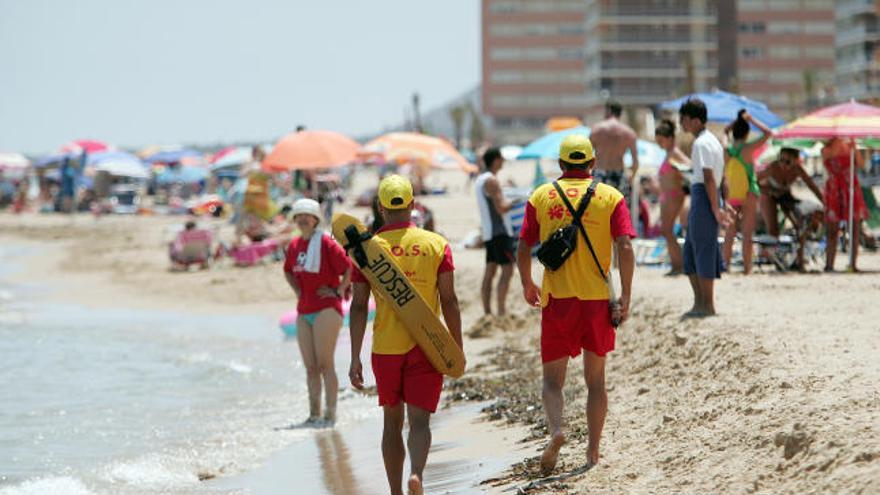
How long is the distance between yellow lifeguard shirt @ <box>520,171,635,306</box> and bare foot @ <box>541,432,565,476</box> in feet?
2.18

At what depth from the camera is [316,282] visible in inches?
407

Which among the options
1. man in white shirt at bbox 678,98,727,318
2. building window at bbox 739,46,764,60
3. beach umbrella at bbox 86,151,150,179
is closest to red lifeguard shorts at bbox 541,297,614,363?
man in white shirt at bbox 678,98,727,318

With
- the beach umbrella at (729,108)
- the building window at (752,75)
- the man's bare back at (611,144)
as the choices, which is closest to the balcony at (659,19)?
the building window at (752,75)

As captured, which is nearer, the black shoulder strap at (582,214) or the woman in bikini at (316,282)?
the black shoulder strap at (582,214)

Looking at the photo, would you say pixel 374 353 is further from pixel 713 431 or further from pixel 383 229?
pixel 713 431

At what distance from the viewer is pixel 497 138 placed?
419 feet

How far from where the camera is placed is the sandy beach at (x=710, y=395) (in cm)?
656

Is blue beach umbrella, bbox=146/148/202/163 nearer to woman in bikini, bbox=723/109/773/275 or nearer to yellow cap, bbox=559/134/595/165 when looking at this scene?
Answer: woman in bikini, bbox=723/109/773/275

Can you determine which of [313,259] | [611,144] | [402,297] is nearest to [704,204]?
[313,259]

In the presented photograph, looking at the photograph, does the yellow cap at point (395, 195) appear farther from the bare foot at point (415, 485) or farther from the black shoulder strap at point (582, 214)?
the bare foot at point (415, 485)

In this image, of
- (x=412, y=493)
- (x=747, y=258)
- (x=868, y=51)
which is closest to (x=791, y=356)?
(x=412, y=493)

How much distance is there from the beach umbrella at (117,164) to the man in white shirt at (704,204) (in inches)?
1634

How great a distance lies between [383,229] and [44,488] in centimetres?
377

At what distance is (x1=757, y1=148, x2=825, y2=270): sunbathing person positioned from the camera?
51.7 feet
